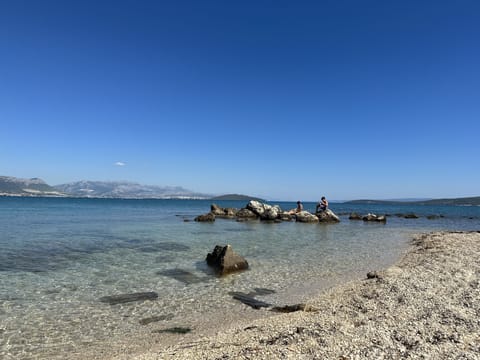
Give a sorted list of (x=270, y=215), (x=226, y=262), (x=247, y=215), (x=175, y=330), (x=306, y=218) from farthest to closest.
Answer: (x=247, y=215) → (x=270, y=215) → (x=306, y=218) → (x=226, y=262) → (x=175, y=330)

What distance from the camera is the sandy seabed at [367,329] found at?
6152mm

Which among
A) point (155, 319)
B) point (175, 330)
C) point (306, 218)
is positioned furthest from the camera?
point (306, 218)

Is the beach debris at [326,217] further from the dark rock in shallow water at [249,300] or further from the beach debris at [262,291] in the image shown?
the dark rock in shallow water at [249,300]

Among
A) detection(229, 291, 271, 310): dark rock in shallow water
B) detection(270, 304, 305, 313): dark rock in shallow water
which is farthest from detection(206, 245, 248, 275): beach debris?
detection(270, 304, 305, 313): dark rock in shallow water

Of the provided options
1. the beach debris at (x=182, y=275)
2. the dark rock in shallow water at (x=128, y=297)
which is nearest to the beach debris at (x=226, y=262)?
the beach debris at (x=182, y=275)

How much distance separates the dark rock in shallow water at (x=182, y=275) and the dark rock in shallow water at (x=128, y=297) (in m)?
2.05

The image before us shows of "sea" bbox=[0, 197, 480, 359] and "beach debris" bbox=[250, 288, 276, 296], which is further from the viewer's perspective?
"beach debris" bbox=[250, 288, 276, 296]

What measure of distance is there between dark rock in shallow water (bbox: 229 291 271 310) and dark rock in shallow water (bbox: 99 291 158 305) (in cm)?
293

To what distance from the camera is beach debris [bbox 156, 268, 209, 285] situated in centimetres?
1379

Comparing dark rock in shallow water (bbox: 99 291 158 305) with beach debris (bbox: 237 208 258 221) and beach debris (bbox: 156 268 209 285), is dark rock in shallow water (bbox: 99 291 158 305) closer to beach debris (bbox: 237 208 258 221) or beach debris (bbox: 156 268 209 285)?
beach debris (bbox: 156 268 209 285)

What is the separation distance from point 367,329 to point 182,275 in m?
9.22

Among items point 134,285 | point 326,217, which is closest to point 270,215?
point 326,217

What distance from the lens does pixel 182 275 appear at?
1462 cm

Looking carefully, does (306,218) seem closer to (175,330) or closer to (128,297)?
(128,297)
